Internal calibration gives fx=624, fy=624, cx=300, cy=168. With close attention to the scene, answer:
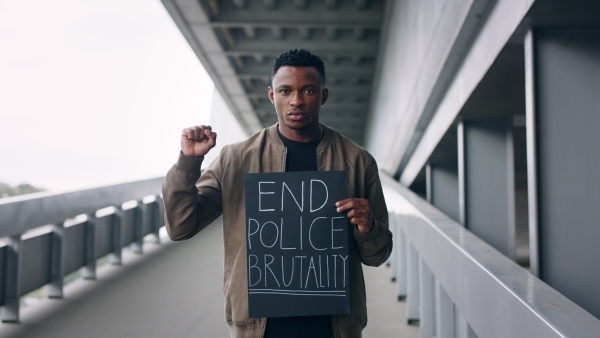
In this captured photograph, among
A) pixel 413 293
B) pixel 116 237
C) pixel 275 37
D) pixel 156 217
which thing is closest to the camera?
pixel 413 293

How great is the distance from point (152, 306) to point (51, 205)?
3.82 ft

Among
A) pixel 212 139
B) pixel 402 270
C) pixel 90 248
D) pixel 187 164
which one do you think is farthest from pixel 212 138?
pixel 90 248

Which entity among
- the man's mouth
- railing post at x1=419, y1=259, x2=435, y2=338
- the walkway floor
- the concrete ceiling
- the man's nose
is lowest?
the walkway floor

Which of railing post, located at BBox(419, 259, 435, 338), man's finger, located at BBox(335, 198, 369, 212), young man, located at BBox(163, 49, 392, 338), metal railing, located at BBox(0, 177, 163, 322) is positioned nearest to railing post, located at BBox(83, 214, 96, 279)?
metal railing, located at BBox(0, 177, 163, 322)

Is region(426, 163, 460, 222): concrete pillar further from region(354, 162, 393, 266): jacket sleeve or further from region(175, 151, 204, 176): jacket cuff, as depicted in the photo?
region(175, 151, 204, 176): jacket cuff

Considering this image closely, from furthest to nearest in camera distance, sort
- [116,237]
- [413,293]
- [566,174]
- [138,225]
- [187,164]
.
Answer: [138,225] < [116,237] < [413,293] < [566,174] < [187,164]

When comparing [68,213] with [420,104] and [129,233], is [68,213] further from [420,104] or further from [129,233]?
[420,104]

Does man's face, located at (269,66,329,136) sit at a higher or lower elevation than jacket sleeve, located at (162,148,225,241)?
higher

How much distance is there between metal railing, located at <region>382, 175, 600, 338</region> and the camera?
1.73 meters

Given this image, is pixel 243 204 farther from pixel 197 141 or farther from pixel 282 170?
pixel 197 141

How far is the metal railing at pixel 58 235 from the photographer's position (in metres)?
4.49

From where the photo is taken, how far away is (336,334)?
1.95 metres

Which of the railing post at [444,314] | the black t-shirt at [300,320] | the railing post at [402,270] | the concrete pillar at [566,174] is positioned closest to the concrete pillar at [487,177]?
the railing post at [402,270]

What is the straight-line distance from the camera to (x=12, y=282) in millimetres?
4488
